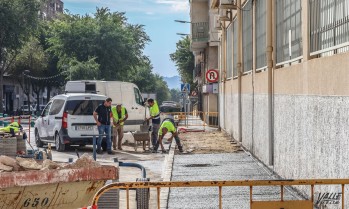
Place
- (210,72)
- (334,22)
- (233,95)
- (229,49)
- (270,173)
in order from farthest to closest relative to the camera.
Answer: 1. (210,72)
2. (229,49)
3. (233,95)
4. (270,173)
5. (334,22)

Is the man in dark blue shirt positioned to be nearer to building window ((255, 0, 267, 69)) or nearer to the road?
the road

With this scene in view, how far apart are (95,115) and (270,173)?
25.0 ft

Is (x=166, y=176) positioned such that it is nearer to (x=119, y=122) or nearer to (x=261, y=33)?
(x=261, y=33)

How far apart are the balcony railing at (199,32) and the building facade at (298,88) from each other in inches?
1172

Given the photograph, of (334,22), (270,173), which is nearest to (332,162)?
(334,22)

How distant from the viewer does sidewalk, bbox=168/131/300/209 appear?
37.2ft

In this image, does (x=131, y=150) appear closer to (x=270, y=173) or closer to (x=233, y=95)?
(x=233, y=95)

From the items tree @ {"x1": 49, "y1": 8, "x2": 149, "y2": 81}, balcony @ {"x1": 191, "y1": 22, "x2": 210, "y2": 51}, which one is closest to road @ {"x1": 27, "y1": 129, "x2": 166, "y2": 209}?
balcony @ {"x1": 191, "y1": 22, "x2": 210, "y2": 51}

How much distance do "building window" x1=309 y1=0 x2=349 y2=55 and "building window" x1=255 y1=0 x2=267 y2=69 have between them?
6.21 meters

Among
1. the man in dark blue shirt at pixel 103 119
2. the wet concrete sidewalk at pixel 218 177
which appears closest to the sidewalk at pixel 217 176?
the wet concrete sidewalk at pixel 218 177

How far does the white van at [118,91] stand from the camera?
95.0 feet

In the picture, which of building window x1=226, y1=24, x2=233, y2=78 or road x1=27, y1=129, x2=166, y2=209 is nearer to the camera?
road x1=27, y1=129, x2=166, y2=209

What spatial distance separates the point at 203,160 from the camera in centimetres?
1878

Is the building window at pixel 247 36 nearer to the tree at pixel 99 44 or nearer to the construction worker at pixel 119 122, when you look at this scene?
the construction worker at pixel 119 122
